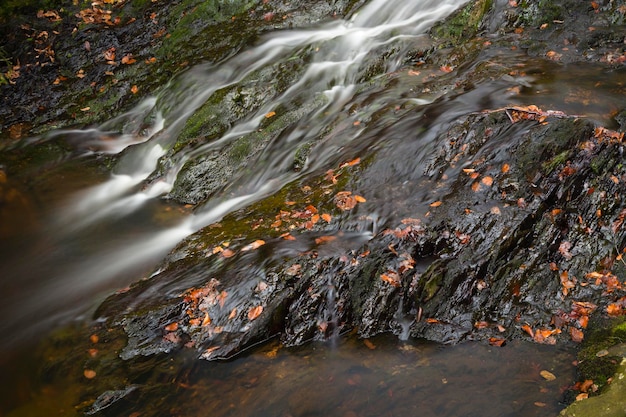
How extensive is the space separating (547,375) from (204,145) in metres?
5.98

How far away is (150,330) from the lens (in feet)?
15.7

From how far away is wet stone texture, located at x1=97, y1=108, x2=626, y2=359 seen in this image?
4.63m

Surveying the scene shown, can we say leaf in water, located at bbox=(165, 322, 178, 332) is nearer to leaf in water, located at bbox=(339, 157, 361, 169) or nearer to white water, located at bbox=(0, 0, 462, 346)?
white water, located at bbox=(0, 0, 462, 346)

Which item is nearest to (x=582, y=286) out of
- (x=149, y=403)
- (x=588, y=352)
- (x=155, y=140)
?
(x=588, y=352)

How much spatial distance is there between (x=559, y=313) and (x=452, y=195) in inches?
58.1

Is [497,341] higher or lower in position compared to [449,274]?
lower

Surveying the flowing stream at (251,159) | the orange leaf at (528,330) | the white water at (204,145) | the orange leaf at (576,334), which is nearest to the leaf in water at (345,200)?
the flowing stream at (251,159)

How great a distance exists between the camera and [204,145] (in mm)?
8203

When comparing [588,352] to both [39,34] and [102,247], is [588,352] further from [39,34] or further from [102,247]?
[39,34]

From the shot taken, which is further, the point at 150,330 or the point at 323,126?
the point at 323,126

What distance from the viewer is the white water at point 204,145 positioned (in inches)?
251

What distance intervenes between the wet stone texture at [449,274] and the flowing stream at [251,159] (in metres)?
0.28

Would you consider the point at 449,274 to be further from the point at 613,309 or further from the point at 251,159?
the point at 251,159

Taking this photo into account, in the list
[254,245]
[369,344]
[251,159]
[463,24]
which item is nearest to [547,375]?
[369,344]
